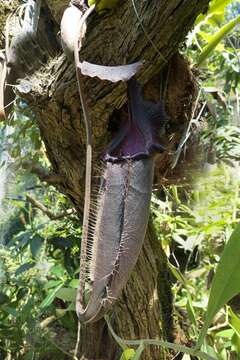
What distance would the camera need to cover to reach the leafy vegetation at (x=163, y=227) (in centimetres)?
96

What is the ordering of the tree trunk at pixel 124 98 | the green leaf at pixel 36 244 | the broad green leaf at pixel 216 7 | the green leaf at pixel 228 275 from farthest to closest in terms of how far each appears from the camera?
1. the green leaf at pixel 36 244
2. the broad green leaf at pixel 216 7
3. the tree trunk at pixel 124 98
4. the green leaf at pixel 228 275

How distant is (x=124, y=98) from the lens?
65 cm

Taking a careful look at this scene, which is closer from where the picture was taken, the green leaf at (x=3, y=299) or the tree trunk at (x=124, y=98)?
the tree trunk at (x=124, y=98)

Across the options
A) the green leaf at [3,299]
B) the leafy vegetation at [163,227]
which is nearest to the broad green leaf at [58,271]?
the leafy vegetation at [163,227]

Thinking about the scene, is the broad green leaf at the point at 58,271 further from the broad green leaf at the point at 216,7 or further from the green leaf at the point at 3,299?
the broad green leaf at the point at 216,7

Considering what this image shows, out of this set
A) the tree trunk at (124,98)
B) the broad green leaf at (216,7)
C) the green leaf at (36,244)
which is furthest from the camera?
the green leaf at (36,244)

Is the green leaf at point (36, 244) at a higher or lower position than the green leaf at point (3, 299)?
higher

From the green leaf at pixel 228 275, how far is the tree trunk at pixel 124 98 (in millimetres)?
239

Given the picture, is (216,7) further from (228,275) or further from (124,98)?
(228,275)

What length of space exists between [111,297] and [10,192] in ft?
1.75

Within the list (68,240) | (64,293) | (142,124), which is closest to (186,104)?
(142,124)

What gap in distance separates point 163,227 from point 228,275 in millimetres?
746

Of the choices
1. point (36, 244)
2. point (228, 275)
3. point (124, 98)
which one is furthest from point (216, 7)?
point (36, 244)

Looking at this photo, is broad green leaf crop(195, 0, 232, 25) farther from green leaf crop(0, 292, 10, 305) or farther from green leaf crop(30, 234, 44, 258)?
green leaf crop(0, 292, 10, 305)
